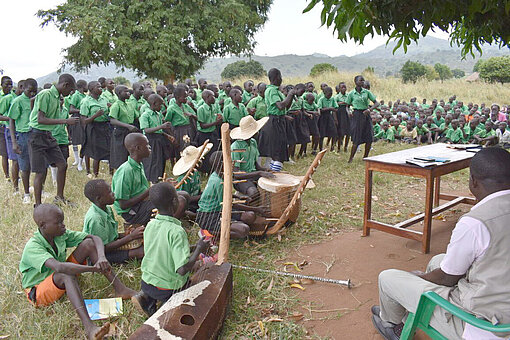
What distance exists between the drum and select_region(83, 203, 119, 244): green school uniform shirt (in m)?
1.80

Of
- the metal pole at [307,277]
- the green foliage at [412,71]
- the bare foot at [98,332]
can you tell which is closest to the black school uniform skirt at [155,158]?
the metal pole at [307,277]

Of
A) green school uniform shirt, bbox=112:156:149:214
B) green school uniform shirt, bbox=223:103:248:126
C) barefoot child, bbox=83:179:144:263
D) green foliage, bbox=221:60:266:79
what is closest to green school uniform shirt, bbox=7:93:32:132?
green school uniform shirt, bbox=112:156:149:214

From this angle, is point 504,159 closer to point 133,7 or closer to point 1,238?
point 1,238

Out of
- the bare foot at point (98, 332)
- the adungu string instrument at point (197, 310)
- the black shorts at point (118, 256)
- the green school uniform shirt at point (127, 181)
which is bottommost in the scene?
the bare foot at point (98, 332)

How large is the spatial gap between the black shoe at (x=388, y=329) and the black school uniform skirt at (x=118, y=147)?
5510 millimetres

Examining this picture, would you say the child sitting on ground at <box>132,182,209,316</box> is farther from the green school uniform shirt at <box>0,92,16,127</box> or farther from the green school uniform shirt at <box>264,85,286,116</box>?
the green school uniform shirt at <box>0,92,16,127</box>

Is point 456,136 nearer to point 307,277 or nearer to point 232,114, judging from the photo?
point 232,114

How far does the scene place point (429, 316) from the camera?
2.31m

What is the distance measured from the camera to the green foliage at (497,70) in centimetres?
2739

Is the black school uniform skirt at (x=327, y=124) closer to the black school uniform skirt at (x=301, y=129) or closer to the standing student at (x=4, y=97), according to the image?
the black school uniform skirt at (x=301, y=129)

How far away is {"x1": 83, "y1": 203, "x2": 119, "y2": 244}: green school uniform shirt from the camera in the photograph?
12.1 ft

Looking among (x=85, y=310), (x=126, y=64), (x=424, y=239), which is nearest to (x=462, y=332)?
(x=424, y=239)

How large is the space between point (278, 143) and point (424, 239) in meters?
4.11

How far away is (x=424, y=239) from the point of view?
4.31 meters
